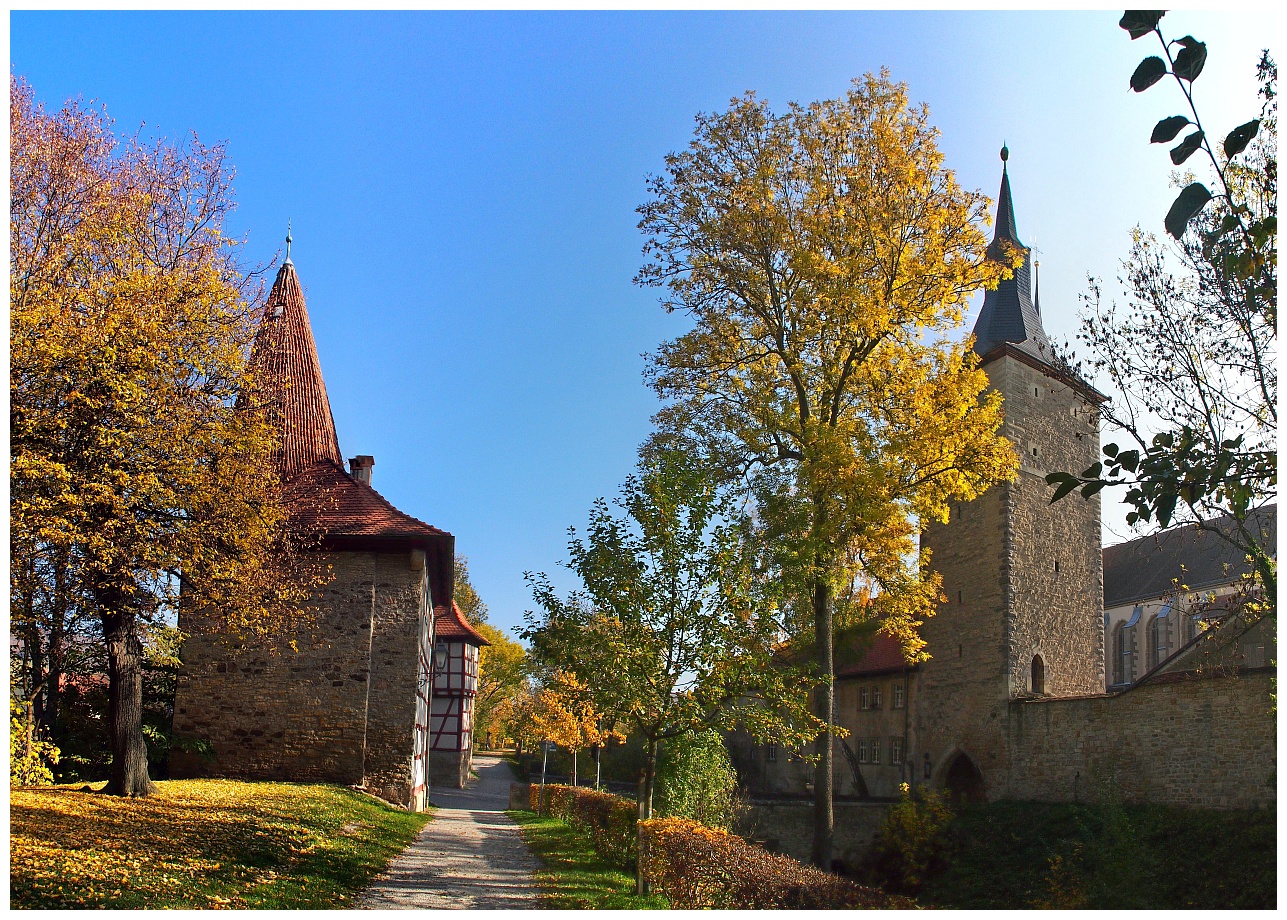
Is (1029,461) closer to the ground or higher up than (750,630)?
higher up

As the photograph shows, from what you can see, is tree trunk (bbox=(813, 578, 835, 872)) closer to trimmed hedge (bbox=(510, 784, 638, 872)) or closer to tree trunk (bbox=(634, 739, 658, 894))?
trimmed hedge (bbox=(510, 784, 638, 872))

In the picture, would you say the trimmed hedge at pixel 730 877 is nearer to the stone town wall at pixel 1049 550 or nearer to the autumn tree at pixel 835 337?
the autumn tree at pixel 835 337

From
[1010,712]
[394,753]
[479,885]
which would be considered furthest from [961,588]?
[479,885]

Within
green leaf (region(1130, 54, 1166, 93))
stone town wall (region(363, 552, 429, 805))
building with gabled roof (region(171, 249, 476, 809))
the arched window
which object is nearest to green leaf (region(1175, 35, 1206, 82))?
green leaf (region(1130, 54, 1166, 93))

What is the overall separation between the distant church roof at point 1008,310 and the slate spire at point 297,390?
690 inches

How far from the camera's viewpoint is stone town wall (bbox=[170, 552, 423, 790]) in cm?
1672

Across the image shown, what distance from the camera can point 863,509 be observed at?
1402 centimetres

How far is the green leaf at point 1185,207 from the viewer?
302 centimetres

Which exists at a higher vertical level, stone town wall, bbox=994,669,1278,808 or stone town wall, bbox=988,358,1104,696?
stone town wall, bbox=988,358,1104,696

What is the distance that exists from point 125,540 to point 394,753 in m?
7.75

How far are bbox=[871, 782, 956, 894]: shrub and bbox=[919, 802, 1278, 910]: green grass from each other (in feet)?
1.19

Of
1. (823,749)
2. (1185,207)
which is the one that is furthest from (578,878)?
(1185,207)

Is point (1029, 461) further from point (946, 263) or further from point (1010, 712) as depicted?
point (946, 263)

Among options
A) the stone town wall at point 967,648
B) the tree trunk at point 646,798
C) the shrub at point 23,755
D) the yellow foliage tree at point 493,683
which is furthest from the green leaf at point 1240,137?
the yellow foliage tree at point 493,683
